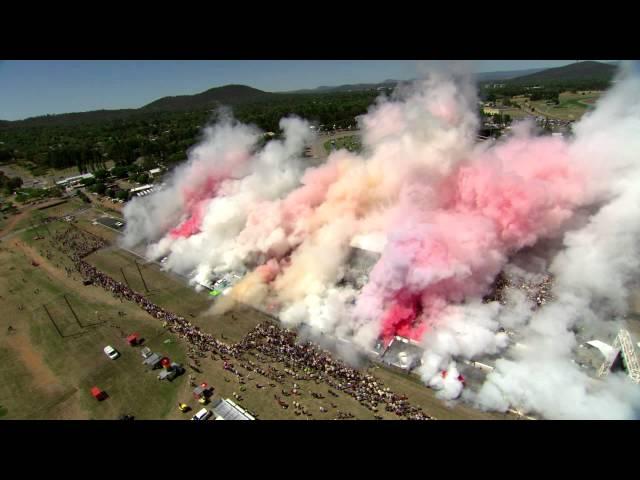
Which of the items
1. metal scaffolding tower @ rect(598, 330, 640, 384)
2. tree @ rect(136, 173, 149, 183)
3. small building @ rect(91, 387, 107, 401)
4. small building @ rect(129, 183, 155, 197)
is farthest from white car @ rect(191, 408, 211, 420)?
tree @ rect(136, 173, 149, 183)

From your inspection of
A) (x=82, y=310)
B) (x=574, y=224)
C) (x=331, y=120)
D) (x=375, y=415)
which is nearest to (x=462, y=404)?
(x=375, y=415)

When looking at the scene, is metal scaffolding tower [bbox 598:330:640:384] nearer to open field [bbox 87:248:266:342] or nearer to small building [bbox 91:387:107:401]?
open field [bbox 87:248:266:342]

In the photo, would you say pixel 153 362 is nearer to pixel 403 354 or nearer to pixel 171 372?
pixel 171 372

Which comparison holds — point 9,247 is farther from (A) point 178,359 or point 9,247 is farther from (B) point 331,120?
(B) point 331,120

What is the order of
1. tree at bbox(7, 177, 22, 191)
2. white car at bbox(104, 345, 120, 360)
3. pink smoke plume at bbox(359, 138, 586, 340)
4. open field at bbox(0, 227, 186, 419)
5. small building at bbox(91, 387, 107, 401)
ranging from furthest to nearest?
tree at bbox(7, 177, 22, 191) < white car at bbox(104, 345, 120, 360) < pink smoke plume at bbox(359, 138, 586, 340) < small building at bbox(91, 387, 107, 401) < open field at bbox(0, 227, 186, 419)

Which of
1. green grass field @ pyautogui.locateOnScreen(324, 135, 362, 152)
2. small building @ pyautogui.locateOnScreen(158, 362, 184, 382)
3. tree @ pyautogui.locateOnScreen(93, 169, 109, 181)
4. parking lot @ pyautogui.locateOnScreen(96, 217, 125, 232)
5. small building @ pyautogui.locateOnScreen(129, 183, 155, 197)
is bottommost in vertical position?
small building @ pyautogui.locateOnScreen(158, 362, 184, 382)

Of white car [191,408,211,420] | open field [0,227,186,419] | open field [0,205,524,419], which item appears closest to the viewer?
white car [191,408,211,420]

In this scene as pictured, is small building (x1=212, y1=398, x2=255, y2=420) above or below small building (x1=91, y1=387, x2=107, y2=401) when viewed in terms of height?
below
